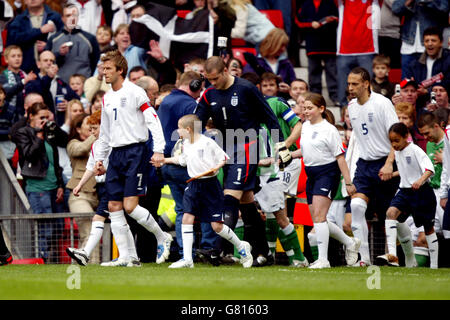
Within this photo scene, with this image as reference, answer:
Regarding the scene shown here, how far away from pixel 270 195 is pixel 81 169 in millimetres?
3505

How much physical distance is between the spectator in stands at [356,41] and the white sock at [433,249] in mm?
4728

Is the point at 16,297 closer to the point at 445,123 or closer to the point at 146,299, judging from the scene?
the point at 146,299

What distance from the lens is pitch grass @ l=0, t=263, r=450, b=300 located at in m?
8.02

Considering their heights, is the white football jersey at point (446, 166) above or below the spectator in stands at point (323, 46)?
below

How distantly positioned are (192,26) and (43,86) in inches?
115

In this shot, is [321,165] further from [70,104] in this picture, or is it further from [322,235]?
[70,104]

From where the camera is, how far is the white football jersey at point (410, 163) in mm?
12125

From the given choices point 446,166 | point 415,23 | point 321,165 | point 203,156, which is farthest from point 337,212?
point 415,23

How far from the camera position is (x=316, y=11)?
57.0 feet

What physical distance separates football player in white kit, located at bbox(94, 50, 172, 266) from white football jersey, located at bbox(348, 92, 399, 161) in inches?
111

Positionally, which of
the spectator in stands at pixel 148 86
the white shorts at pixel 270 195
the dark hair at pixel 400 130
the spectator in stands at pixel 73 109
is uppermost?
the spectator in stands at pixel 148 86

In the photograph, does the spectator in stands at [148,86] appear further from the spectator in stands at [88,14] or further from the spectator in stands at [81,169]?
the spectator in stands at [88,14]

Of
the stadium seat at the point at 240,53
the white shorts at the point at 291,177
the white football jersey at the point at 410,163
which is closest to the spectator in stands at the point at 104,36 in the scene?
the stadium seat at the point at 240,53
